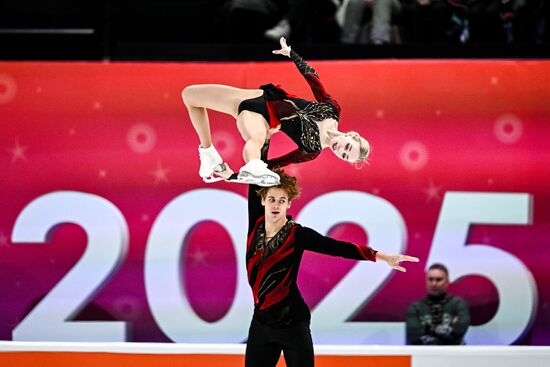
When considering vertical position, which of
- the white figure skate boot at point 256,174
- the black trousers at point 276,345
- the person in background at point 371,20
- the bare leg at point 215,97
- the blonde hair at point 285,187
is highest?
the person in background at point 371,20

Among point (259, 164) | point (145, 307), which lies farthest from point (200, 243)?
point (259, 164)

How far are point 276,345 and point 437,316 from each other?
2.30m

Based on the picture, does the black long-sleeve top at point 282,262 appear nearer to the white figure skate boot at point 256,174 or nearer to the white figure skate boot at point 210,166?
the white figure skate boot at point 210,166

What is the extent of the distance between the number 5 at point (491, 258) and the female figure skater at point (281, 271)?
2.51 metres

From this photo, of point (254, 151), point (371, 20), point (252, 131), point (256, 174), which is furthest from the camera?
point (371, 20)

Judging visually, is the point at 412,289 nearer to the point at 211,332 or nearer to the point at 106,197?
the point at 211,332

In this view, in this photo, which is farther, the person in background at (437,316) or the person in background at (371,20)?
the person in background at (371,20)

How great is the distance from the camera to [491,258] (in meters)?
6.68

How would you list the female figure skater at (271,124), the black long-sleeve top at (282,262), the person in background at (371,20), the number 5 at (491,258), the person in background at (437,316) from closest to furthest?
the female figure skater at (271,124), the black long-sleeve top at (282,262), the person in background at (437,316), the number 5 at (491,258), the person in background at (371,20)

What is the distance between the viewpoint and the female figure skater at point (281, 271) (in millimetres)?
4207

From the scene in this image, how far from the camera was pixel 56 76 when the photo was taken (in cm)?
676

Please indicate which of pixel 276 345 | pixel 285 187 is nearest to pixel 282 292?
pixel 276 345

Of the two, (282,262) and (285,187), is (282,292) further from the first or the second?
(285,187)

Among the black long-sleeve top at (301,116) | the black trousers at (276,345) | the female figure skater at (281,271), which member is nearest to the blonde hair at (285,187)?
the female figure skater at (281,271)
